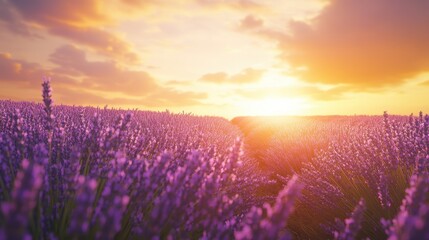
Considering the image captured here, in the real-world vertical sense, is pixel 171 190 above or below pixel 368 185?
above

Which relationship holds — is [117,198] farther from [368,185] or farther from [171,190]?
[368,185]

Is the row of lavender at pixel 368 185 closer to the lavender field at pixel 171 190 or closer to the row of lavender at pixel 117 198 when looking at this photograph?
the lavender field at pixel 171 190

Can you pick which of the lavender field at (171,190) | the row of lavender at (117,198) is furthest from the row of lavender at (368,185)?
the row of lavender at (117,198)

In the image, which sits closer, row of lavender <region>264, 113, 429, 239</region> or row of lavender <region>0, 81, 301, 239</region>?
row of lavender <region>0, 81, 301, 239</region>

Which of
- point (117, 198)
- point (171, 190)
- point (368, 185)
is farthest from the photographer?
point (368, 185)

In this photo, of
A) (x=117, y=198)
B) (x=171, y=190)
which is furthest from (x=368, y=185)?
(x=117, y=198)

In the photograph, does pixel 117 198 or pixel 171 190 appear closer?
pixel 117 198

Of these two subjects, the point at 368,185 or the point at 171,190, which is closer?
the point at 171,190

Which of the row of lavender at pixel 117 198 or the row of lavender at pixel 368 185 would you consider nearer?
the row of lavender at pixel 117 198

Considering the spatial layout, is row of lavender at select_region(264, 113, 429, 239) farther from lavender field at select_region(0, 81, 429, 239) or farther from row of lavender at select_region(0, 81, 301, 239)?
row of lavender at select_region(0, 81, 301, 239)

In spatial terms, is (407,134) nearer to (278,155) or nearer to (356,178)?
(356,178)

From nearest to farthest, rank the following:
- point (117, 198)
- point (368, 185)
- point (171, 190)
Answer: point (117, 198) < point (171, 190) < point (368, 185)

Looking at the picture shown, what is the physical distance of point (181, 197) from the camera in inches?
61.2

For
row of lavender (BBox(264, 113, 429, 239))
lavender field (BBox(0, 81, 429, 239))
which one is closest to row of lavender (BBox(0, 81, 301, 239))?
lavender field (BBox(0, 81, 429, 239))
